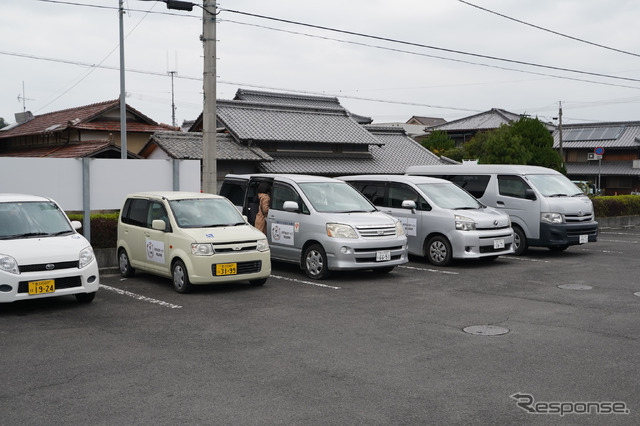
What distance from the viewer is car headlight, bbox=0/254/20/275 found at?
24.5 ft

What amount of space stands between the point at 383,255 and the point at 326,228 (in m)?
1.11

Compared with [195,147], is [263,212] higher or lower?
lower

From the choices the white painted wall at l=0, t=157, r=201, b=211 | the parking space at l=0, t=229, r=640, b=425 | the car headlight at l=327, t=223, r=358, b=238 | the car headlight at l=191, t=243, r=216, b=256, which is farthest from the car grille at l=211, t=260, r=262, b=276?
the white painted wall at l=0, t=157, r=201, b=211

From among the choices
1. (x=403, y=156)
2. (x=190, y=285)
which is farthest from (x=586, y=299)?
(x=403, y=156)

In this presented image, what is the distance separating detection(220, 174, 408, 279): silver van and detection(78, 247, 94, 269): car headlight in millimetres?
3602

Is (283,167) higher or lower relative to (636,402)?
higher

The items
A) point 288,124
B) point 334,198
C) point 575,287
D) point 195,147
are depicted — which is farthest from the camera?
point 288,124

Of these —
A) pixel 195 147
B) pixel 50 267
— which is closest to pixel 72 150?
pixel 195 147

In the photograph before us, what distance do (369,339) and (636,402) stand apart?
2682 mm

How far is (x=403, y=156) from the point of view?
108 feet

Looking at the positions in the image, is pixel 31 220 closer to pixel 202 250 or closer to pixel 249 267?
pixel 202 250

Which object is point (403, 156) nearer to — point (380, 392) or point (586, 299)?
point (586, 299)

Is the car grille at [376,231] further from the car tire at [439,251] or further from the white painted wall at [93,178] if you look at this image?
the white painted wall at [93,178]

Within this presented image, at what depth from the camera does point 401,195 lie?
12.8m
